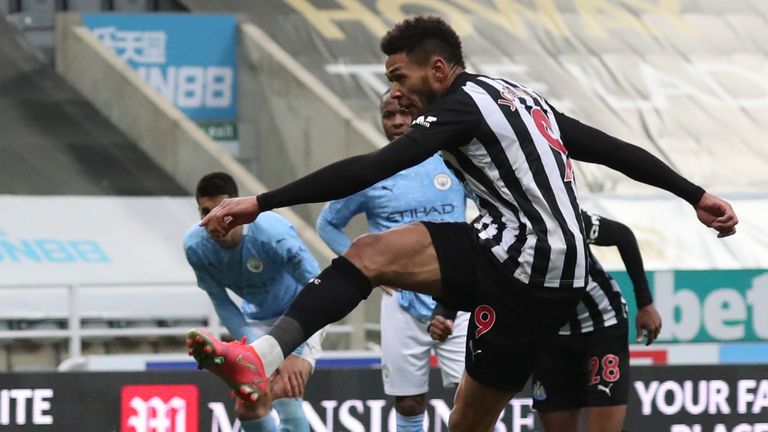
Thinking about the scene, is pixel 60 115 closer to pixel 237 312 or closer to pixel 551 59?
pixel 551 59

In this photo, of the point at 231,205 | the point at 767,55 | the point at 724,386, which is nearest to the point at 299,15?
the point at 767,55

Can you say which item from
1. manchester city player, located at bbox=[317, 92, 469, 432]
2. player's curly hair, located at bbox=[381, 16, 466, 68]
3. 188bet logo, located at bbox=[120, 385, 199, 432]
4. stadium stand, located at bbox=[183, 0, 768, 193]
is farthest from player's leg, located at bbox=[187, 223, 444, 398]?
stadium stand, located at bbox=[183, 0, 768, 193]

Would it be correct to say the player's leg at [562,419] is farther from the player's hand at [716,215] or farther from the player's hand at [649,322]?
the player's hand at [716,215]

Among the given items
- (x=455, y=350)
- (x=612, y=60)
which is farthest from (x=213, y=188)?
(x=612, y=60)

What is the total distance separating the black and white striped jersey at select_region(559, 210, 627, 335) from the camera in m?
6.43

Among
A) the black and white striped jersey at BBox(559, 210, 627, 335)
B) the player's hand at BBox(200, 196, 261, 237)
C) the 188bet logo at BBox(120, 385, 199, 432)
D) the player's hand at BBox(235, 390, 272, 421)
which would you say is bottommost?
the 188bet logo at BBox(120, 385, 199, 432)

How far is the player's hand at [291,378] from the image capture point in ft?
20.3

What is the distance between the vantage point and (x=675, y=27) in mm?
17953

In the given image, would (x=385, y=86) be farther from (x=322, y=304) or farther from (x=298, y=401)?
(x=322, y=304)

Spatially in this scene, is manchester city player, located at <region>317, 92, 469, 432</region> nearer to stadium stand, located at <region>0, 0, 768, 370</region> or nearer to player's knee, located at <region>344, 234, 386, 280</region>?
player's knee, located at <region>344, 234, 386, 280</region>

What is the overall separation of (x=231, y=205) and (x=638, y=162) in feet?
5.12

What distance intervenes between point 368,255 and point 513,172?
57cm

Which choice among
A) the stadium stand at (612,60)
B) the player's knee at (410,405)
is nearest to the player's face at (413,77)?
the player's knee at (410,405)

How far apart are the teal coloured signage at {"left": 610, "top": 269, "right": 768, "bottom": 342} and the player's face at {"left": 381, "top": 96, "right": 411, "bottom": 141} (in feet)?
16.0
